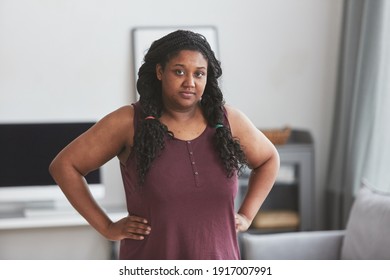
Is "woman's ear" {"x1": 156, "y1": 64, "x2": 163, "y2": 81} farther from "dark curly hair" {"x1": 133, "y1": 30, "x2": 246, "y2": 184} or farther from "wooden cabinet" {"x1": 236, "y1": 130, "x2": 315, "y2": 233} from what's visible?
"wooden cabinet" {"x1": 236, "y1": 130, "x2": 315, "y2": 233}

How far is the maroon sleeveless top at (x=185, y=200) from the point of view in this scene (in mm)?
1192

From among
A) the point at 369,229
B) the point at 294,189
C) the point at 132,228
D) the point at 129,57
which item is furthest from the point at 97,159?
the point at 294,189

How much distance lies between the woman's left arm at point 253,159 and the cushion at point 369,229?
96 centimetres

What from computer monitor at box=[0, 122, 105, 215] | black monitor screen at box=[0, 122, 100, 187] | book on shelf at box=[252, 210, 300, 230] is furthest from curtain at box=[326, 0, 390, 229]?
black monitor screen at box=[0, 122, 100, 187]

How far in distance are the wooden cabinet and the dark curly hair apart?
1919 mm

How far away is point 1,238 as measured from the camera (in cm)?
315

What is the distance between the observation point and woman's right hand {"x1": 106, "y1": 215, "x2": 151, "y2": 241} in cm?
124

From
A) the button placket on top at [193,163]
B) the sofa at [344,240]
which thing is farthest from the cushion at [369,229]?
the button placket on top at [193,163]

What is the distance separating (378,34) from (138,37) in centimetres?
110

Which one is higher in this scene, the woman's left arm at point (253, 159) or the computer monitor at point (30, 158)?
the woman's left arm at point (253, 159)

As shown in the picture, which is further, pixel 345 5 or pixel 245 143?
pixel 345 5

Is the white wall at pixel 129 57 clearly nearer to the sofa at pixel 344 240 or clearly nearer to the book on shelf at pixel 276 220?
the book on shelf at pixel 276 220
